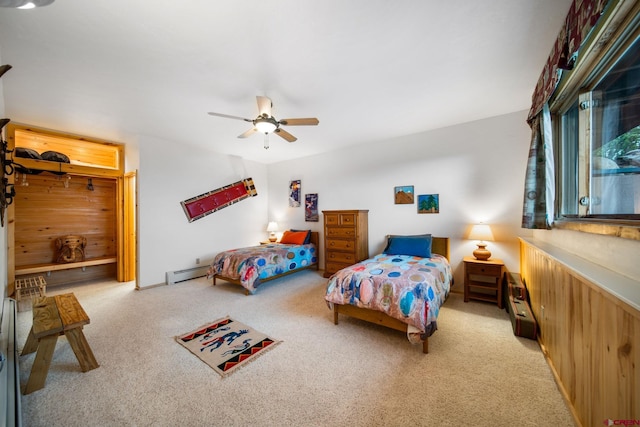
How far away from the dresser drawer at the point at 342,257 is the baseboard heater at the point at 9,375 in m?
3.62

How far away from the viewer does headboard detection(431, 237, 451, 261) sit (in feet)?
11.6

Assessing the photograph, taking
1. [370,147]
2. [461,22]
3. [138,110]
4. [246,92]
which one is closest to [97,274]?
[138,110]

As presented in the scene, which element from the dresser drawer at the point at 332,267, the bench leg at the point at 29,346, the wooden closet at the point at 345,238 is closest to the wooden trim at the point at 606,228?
the wooden closet at the point at 345,238

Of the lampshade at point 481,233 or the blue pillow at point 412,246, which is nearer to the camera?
the lampshade at point 481,233

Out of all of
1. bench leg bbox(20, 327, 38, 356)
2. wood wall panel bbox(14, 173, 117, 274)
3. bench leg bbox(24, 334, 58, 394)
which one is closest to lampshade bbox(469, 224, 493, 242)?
bench leg bbox(24, 334, 58, 394)

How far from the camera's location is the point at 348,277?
2.52 meters

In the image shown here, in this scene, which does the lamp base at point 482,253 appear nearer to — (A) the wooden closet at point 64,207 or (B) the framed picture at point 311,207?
(B) the framed picture at point 311,207

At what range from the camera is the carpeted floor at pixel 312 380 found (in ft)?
4.66

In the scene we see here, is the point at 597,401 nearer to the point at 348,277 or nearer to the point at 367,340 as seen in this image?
the point at 367,340

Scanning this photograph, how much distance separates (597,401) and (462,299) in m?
2.23

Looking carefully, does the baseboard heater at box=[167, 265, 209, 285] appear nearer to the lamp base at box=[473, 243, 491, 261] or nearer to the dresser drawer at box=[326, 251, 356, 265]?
the dresser drawer at box=[326, 251, 356, 265]

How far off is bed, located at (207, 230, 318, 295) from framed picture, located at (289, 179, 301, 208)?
1.19 m

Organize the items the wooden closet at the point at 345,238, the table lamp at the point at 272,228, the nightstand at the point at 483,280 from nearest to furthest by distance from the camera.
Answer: the nightstand at the point at 483,280 < the wooden closet at the point at 345,238 < the table lamp at the point at 272,228

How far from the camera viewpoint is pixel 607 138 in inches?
59.2
